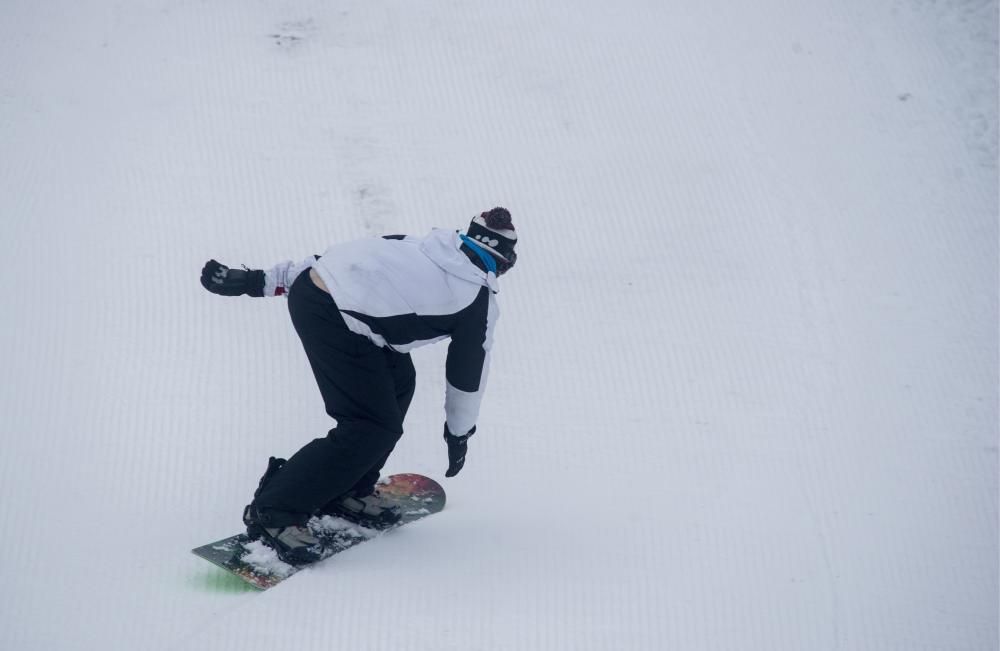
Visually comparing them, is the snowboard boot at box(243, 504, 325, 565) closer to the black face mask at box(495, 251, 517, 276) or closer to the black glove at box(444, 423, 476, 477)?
the black glove at box(444, 423, 476, 477)

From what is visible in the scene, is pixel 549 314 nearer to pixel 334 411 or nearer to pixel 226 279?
pixel 334 411

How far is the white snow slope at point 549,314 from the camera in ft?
8.98

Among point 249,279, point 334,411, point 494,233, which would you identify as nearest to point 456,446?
point 334,411

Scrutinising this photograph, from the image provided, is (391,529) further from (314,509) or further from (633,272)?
(633,272)

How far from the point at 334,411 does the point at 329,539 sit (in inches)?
18.8

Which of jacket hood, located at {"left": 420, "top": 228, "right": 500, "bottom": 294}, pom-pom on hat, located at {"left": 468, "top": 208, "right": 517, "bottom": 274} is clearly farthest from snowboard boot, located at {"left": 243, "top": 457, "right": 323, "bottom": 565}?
pom-pom on hat, located at {"left": 468, "top": 208, "right": 517, "bottom": 274}

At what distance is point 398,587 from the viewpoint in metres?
2.61

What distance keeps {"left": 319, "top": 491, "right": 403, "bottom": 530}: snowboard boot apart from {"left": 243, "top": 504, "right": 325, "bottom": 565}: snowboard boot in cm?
26

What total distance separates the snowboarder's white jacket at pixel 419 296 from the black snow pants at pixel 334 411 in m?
0.05

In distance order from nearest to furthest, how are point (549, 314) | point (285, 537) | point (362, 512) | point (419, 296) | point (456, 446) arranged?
point (419, 296)
point (285, 537)
point (456, 446)
point (362, 512)
point (549, 314)

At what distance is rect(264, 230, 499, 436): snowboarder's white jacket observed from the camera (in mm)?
2529

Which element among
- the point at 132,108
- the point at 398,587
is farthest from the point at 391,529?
the point at 132,108

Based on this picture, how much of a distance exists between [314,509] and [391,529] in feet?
1.22

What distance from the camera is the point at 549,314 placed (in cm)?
402
